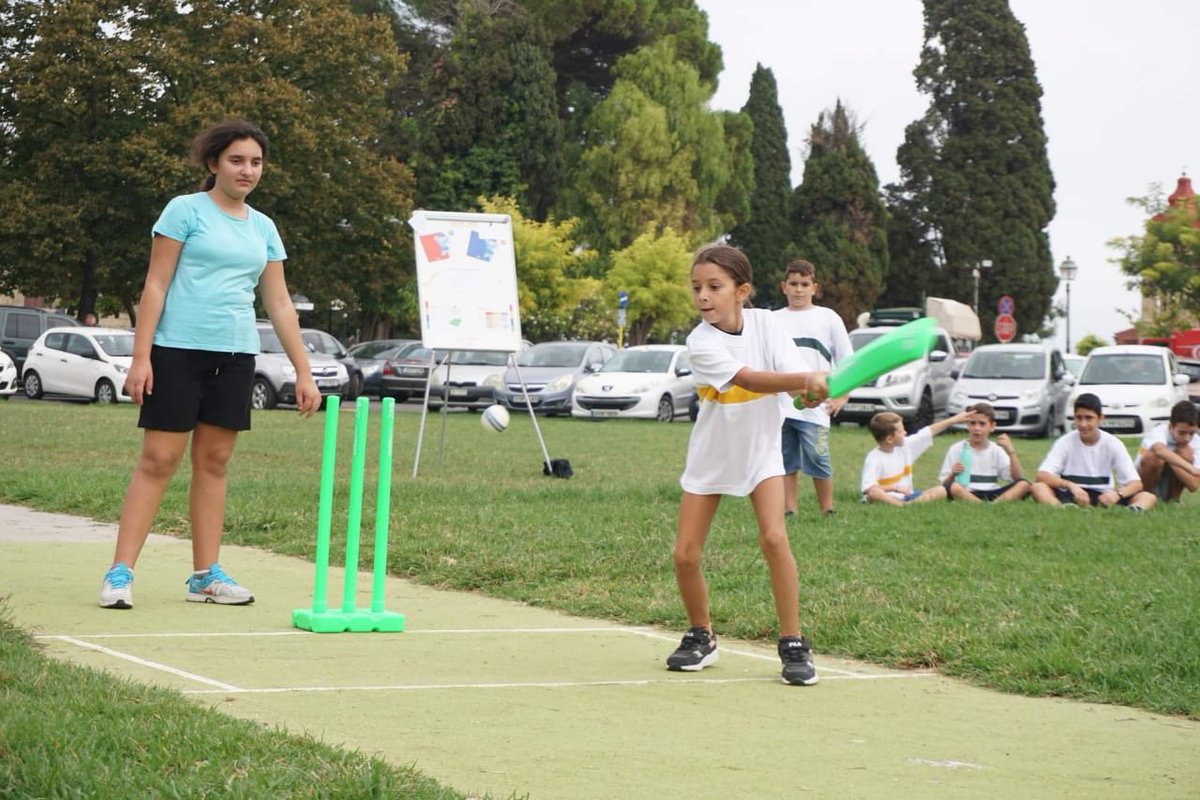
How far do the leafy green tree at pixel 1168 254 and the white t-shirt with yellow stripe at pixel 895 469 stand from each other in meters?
37.1

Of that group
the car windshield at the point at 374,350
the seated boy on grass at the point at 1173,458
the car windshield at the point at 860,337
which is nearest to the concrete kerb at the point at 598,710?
the seated boy on grass at the point at 1173,458

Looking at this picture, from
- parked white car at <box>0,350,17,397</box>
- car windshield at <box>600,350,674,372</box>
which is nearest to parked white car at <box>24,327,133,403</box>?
parked white car at <box>0,350,17,397</box>

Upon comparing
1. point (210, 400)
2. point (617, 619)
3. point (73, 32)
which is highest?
point (73, 32)

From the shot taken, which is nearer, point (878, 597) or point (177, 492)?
point (878, 597)

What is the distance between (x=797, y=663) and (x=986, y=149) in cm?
7023

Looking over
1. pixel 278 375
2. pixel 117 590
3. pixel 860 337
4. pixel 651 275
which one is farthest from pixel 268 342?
pixel 651 275

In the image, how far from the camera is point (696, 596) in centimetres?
679

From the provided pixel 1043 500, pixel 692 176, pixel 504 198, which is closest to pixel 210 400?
pixel 1043 500

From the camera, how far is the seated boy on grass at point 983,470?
1378 centimetres

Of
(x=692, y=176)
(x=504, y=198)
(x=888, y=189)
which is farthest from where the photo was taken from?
(x=888, y=189)

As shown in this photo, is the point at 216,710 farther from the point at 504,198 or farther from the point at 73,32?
the point at 504,198

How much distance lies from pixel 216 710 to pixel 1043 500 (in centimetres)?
964

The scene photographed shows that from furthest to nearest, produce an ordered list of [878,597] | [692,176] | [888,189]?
1. [888,189]
2. [692,176]
3. [878,597]

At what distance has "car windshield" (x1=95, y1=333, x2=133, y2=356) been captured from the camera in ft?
107
